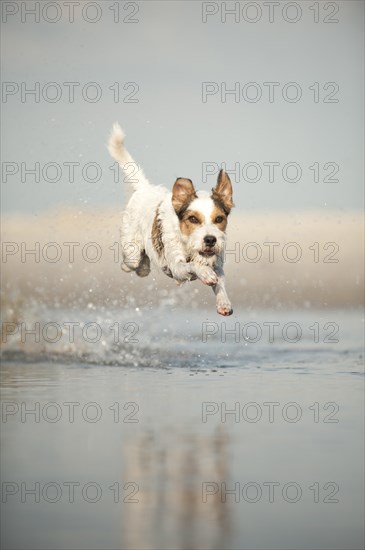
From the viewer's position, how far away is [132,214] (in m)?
10.6

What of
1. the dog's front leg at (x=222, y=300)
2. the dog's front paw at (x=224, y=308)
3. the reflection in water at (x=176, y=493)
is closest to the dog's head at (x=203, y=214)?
the dog's front leg at (x=222, y=300)

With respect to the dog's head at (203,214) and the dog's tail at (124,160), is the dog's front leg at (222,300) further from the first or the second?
the dog's tail at (124,160)

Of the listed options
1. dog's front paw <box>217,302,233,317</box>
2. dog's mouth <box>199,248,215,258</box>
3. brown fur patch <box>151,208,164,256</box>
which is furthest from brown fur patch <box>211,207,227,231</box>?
brown fur patch <box>151,208,164,256</box>

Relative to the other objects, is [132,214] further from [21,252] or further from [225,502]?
[225,502]

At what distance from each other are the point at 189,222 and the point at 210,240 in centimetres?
32

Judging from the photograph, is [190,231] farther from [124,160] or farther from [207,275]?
[124,160]

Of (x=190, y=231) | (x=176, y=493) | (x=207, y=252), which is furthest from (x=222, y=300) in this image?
(x=176, y=493)

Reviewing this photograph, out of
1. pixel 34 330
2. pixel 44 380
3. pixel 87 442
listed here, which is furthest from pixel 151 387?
pixel 34 330

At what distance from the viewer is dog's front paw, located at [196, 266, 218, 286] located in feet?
29.6

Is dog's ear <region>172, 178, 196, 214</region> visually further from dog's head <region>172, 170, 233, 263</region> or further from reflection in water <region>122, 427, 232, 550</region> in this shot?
reflection in water <region>122, 427, 232, 550</region>

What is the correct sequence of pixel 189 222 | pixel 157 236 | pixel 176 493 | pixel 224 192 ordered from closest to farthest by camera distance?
1. pixel 176 493
2. pixel 189 222
3. pixel 224 192
4. pixel 157 236

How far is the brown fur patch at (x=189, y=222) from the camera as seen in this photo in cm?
908

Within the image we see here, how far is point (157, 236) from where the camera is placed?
9.80 m

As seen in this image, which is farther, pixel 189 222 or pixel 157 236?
pixel 157 236
